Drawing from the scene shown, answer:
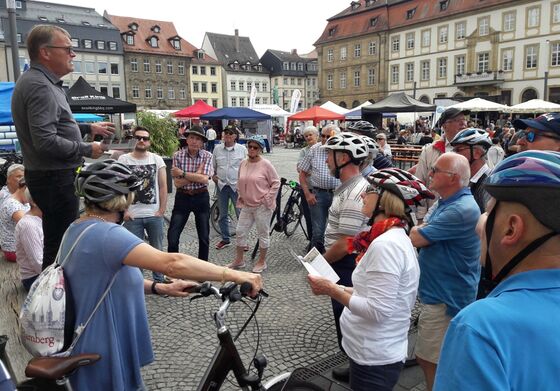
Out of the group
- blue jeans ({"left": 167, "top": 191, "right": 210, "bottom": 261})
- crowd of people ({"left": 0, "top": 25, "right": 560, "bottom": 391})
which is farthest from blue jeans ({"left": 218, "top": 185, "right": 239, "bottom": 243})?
crowd of people ({"left": 0, "top": 25, "right": 560, "bottom": 391})

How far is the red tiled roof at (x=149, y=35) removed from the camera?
216ft

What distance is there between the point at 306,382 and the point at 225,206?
5231mm

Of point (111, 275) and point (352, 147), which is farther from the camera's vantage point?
point (352, 147)

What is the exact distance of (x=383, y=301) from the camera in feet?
7.66

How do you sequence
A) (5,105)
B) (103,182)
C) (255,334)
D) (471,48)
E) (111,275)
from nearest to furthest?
(111,275) < (103,182) < (255,334) < (5,105) < (471,48)

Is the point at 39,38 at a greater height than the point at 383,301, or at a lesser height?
greater

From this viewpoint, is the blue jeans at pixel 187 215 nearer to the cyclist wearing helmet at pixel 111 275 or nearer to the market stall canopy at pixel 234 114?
the cyclist wearing helmet at pixel 111 275

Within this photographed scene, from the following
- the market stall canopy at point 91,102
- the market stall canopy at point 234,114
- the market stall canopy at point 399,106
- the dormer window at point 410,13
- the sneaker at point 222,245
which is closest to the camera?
the sneaker at point 222,245

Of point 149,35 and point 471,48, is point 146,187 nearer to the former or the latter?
point 471,48

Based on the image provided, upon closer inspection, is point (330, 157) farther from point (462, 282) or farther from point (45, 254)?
point (45, 254)

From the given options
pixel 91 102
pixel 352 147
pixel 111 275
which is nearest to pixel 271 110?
pixel 91 102

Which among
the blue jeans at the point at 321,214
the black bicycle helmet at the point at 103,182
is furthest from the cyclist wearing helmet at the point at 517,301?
the blue jeans at the point at 321,214

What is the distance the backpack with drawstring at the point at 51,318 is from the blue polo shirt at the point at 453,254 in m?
2.10

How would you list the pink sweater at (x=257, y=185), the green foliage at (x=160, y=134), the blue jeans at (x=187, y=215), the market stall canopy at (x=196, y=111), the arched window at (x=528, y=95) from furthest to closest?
the arched window at (x=528, y=95) → the market stall canopy at (x=196, y=111) → the green foliage at (x=160, y=134) → the pink sweater at (x=257, y=185) → the blue jeans at (x=187, y=215)
